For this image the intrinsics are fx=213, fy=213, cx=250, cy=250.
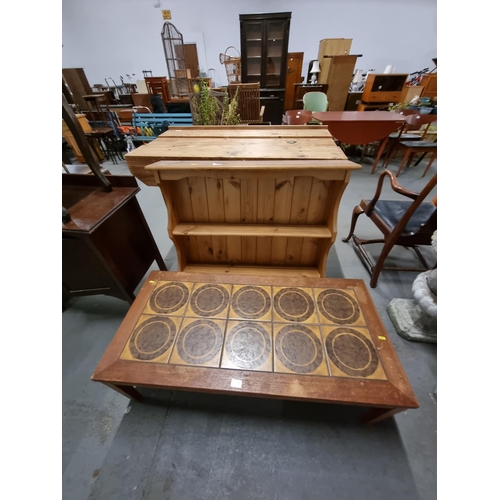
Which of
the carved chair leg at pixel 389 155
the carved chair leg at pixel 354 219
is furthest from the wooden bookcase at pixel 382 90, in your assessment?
the carved chair leg at pixel 354 219

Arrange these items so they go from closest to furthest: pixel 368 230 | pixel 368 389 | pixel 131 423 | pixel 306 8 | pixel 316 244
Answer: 1. pixel 368 389
2. pixel 131 423
3. pixel 316 244
4. pixel 368 230
5. pixel 306 8

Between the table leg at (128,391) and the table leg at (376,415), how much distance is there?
1.23 m

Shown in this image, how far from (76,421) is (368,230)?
299cm

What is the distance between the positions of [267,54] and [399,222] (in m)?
5.06

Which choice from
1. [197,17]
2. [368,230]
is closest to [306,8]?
[197,17]

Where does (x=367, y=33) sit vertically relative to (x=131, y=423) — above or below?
above

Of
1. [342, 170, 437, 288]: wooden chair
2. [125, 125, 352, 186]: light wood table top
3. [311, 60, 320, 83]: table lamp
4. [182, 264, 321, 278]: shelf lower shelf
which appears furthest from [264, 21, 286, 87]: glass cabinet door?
[182, 264, 321, 278]: shelf lower shelf

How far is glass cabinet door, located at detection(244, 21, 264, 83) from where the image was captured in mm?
4355

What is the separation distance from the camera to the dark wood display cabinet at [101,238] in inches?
47.2

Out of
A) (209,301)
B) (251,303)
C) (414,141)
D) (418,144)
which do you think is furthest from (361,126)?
(209,301)

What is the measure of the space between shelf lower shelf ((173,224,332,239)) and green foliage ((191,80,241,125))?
4.99 feet

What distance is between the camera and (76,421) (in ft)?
3.94

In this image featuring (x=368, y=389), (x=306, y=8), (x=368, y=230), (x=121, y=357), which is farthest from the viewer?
(x=306, y=8)

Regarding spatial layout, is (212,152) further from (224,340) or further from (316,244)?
(224,340)
